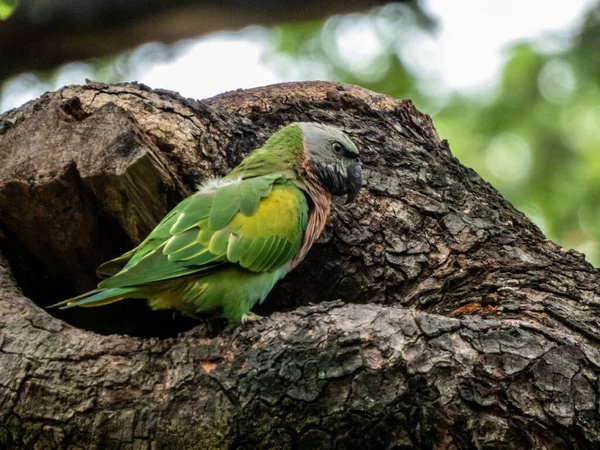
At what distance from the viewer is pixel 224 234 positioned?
4.49m

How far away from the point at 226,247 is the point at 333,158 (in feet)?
4.25

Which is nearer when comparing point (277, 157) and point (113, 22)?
point (277, 157)

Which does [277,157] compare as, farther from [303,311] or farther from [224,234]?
[303,311]

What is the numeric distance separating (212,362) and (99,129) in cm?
173

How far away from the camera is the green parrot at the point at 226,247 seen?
4.21 m

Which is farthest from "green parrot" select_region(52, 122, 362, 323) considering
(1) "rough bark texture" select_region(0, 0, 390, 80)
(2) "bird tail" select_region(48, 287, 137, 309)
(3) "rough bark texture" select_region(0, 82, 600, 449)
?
(1) "rough bark texture" select_region(0, 0, 390, 80)

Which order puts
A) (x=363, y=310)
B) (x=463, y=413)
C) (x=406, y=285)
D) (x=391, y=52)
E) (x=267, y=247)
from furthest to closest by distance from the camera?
1. (x=391, y=52)
2. (x=406, y=285)
3. (x=267, y=247)
4. (x=363, y=310)
5. (x=463, y=413)

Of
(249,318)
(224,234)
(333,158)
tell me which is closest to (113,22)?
(333,158)

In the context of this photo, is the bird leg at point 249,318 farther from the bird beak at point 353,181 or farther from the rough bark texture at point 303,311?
the bird beak at point 353,181

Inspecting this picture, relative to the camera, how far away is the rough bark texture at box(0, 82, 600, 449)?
351 cm

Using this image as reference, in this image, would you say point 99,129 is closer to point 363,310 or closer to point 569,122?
point 363,310

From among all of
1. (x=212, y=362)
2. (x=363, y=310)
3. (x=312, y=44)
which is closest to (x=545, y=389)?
(x=363, y=310)

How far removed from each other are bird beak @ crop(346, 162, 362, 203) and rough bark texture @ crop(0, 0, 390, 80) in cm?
201

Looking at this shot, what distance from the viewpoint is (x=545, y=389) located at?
11.9 ft
